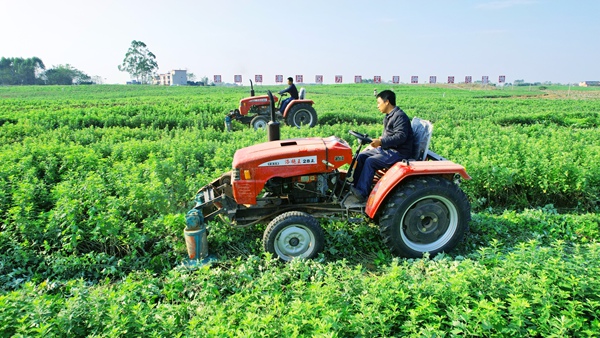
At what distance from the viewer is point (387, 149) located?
4.51m

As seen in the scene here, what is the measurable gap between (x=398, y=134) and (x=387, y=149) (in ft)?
0.90

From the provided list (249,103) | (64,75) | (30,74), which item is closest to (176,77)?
(64,75)

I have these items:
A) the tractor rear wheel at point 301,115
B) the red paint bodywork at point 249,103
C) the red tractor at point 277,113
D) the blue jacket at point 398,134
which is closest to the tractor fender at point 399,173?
the blue jacket at point 398,134

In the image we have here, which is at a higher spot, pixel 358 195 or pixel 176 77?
pixel 176 77

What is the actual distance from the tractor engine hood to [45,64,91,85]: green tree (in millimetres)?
83239

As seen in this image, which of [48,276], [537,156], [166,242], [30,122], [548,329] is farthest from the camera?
[30,122]

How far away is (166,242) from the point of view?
4363 millimetres

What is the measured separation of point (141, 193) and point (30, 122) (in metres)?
10.2

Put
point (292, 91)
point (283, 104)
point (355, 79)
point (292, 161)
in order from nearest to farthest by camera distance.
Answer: point (292, 161), point (292, 91), point (283, 104), point (355, 79)

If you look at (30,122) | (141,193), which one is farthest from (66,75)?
(141,193)

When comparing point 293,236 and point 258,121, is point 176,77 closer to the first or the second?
point 258,121

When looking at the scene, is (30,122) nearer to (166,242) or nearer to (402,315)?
(166,242)

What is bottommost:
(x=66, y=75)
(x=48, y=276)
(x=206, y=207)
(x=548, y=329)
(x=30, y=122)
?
(x=48, y=276)

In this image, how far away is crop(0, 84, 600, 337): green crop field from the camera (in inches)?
105
